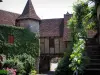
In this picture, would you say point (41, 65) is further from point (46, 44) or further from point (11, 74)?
point (11, 74)

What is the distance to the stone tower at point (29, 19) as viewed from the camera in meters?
28.8

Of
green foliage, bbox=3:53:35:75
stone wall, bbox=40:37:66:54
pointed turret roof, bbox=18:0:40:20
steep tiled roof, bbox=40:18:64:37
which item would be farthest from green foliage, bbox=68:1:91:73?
steep tiled roof, bbox=40:18:64:37

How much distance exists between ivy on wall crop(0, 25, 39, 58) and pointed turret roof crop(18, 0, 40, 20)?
2.11 metres

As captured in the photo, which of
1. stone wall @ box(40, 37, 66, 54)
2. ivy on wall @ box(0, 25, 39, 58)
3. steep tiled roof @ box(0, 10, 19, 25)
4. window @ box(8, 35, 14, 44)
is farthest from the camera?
stone wall @ box(40, 37, 66, 54)

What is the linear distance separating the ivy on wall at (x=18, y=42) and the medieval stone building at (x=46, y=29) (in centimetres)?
138

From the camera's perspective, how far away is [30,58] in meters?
26.0

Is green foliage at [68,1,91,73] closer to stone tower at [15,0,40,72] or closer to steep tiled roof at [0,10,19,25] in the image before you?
stone tower at [15,0,40,72]

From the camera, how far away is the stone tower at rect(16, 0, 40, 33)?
94.4 feet

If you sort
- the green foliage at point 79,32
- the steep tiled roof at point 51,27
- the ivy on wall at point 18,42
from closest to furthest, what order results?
the green foliage at point 79,32 < the ivy on wall at point 18,42 < the steep tiled roof at point 51,27

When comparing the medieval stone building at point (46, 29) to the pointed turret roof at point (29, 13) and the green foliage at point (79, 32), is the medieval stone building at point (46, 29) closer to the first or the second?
the pointed turret roof at point (29, 13)

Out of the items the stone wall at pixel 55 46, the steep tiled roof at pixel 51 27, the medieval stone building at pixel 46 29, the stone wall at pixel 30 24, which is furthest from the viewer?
the steep tiled roof at pixel 51 27

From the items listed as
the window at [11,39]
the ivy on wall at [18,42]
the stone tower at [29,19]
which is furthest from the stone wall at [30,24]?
the window at [11,39]

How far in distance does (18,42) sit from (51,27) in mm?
7996

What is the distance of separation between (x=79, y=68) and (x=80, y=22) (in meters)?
6.69
